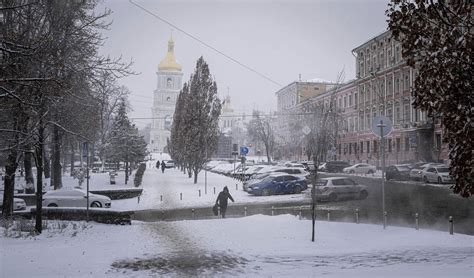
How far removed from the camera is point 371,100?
5216 cm

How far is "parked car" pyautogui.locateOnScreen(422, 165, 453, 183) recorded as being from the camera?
3141 centimetres

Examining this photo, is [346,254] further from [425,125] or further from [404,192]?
[425,125]

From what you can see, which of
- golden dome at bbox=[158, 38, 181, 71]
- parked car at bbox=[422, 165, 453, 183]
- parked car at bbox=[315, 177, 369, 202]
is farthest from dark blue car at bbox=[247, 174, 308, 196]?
golden dome at bbox=[158, 38, 181, 71]

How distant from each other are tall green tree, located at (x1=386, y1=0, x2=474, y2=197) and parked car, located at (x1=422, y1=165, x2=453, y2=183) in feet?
92.7

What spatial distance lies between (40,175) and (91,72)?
Answer: 11.4 ft

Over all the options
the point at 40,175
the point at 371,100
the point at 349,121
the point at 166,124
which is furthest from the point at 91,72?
the point at 166,124

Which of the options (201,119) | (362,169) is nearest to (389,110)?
(362,169)

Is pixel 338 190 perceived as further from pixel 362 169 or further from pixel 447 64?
pixel 362 169

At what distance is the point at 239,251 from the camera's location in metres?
10.6

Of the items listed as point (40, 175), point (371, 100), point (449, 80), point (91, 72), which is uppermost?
point (371, 100)

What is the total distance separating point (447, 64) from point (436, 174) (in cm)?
2962

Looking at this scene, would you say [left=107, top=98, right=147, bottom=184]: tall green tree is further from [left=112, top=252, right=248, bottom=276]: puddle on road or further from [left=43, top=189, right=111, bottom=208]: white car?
[left=112, top=252, right=248, bottom=276]: puddle on road

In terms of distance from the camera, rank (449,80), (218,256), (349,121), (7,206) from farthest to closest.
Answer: (349,121) < (7,206) < (218,256) < (449,80)

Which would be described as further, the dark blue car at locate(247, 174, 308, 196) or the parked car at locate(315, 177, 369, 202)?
the dark blue car at locate(247, 174, 308, 196)
